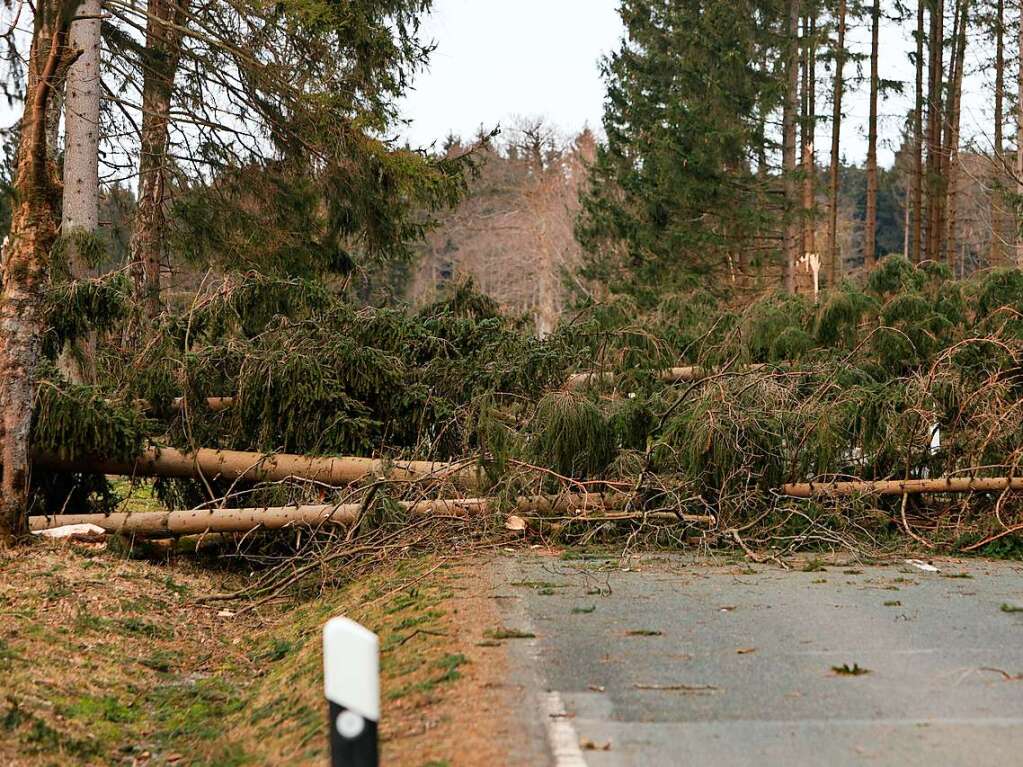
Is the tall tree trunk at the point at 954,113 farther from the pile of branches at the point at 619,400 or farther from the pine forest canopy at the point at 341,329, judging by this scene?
the pile of branches at the point at 619,400

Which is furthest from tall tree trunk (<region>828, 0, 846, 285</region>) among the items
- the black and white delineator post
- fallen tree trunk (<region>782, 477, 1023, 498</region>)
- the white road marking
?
the black and white delineator post

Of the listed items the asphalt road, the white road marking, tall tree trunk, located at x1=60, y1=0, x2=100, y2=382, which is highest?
tall tree trunk, located at x1=60, y1=0, x2=100, y2=382

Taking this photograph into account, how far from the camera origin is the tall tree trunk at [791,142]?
25.6 metres

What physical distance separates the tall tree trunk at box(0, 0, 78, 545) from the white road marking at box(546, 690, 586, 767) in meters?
5.84

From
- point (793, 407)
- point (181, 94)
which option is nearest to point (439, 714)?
point (793, 407)

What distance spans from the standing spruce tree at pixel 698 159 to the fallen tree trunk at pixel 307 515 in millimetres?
16479

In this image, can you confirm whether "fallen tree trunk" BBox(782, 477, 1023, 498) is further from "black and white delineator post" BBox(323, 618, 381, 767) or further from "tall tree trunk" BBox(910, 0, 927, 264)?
"tall tree trunk" BBox(910, 0, 927, 264)

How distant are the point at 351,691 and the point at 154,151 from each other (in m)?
13.7

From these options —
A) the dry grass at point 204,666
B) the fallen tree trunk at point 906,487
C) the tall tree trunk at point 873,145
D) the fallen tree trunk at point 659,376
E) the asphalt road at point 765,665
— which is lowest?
the dry grass at point 204,666

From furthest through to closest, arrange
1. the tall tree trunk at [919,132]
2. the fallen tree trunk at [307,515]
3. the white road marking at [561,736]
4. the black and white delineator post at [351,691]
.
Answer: the tall tree trunk at [919,132] → the fallen tree trunk at [307,515] → the white road marking at [561,736] → the black and white delineator post at [351,691]

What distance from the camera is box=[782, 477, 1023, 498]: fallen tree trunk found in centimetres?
945

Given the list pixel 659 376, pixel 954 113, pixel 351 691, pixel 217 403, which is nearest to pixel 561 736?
pixel 351 691

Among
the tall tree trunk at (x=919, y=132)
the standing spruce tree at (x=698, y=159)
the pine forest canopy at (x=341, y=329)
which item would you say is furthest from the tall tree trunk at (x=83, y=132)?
the tall tree trunk at (x=919, y=132)

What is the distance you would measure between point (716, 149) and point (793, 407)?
16.4m
